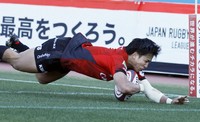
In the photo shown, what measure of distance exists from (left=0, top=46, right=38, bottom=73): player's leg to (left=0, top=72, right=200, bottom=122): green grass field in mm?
348

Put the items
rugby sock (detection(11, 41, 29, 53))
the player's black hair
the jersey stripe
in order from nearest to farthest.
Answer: the player's black hair < rugby sock (detection(11, 41, 29, 53)) < the jersey stripe

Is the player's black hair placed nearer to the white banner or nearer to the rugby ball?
the rugby ball

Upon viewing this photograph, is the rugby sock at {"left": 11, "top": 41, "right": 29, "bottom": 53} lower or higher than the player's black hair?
lower

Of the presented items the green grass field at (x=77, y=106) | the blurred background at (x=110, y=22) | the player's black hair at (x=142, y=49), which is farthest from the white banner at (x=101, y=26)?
the player's black hair at (x=142, y=49)

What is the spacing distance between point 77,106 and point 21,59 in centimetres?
176

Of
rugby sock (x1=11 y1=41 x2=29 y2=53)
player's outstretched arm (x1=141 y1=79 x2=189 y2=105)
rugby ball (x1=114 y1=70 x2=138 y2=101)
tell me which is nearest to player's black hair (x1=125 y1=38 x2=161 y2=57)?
rugby ball (x1=114 y1=70 x2=138 y2=101)

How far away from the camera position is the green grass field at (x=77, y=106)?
9.86 meters

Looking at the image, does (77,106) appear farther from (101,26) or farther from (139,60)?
(101,26)

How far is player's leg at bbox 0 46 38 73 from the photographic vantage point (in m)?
12.4

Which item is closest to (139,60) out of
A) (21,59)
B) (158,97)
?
(158,97)

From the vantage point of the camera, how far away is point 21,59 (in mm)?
12492

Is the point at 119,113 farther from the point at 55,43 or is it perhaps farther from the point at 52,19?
the point at 52,19

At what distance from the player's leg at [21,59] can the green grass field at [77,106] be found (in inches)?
13.7

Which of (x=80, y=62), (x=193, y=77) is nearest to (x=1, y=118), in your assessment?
(x=80, y=62)
